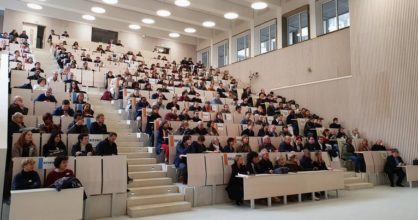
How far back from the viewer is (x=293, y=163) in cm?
725

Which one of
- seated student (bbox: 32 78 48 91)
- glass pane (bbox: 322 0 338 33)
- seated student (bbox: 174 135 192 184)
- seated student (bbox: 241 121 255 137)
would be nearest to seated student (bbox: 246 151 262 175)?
seated student (bbox: 174 135 192 184)

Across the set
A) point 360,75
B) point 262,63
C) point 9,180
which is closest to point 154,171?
point 9,180

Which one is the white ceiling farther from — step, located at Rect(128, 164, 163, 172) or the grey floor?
the grey floor

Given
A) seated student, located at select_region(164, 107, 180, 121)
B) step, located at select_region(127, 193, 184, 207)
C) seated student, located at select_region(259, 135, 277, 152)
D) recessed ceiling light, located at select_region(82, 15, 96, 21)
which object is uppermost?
recessed ceiling light, located at select_region(82, 15, 96, 21)

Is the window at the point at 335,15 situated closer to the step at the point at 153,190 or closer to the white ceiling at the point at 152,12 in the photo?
the white ceiling at the point at 152,12

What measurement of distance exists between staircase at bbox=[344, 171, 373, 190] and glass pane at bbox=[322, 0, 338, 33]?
6.13 m

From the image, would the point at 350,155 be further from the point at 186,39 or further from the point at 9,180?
the point at 186,39

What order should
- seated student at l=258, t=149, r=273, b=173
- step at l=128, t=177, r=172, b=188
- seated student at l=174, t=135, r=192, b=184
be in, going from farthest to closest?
1. seated student at l=258, t=149, r=273, b=173
2. seated student at l=174, t=135, r=192, b=184
3. step at l=128, t=177, r=172, b=188

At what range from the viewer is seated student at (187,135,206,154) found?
22.4ft

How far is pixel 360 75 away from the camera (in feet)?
36.3

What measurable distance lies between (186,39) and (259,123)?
1218 cm

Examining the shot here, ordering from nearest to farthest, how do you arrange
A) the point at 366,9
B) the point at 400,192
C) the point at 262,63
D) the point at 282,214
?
the point at 282,214 < the point at 400,192 < the point at 366,9 < the point at 262,63

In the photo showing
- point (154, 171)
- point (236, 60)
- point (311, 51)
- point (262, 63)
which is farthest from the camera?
point (236, 60)

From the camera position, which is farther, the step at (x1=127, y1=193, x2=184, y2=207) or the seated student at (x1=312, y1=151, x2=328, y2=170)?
the seated student at (x1=312, y1=151, x2=328, y2=170)
